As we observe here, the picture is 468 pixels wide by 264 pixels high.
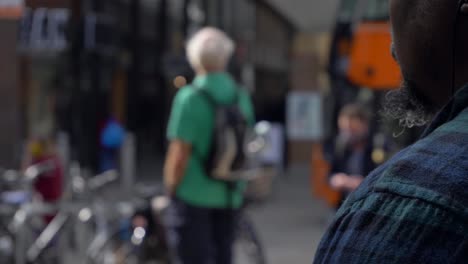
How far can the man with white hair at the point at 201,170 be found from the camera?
16.4ft

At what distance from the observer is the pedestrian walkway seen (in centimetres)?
951

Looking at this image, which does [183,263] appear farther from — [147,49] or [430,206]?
[147,49]

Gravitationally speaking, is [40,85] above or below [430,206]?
below

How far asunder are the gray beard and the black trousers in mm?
3587

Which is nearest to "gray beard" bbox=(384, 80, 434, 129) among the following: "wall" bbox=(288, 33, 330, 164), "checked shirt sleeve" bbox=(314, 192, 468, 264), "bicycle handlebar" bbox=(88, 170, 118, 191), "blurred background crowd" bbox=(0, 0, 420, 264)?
"checked shirt sleeve" bbox=(314, 192, 468, 264)

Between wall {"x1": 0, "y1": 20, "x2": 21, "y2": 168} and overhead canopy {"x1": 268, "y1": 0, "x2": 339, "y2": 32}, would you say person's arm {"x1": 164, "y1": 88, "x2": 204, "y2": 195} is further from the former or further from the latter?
wall {"x1": 0, "y1": 20, "x2": 21, "y2": 168}

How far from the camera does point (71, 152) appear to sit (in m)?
19.0

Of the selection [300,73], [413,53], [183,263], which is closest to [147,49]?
[300,73]

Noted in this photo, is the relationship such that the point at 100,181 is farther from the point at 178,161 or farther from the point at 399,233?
the point at 399,233

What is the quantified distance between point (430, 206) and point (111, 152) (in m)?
14.3

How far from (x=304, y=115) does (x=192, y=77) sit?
183 inches

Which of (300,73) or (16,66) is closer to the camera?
(16,66)

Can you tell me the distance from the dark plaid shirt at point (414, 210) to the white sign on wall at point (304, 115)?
17130 millimetres

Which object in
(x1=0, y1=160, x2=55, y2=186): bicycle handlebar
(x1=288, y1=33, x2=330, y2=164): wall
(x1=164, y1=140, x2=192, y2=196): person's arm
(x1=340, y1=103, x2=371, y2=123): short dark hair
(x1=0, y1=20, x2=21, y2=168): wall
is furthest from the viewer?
(x1=288, y1=33, x2=330, y2=164): wall
